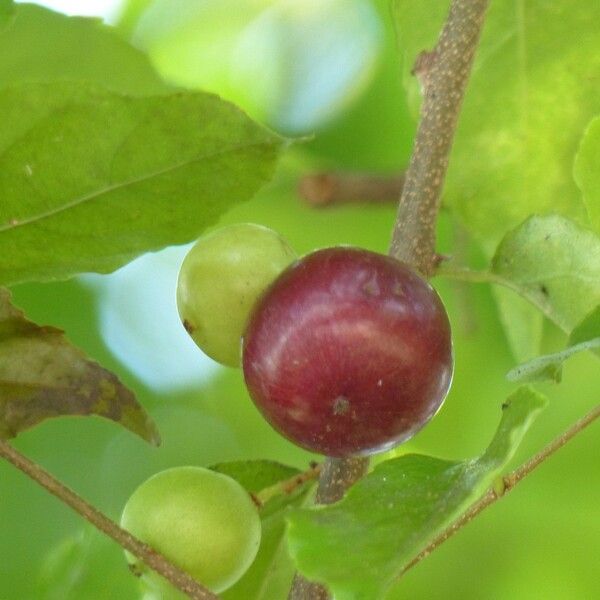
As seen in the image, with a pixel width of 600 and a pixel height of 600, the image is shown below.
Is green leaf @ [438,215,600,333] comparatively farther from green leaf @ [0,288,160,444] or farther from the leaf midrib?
green leaf @ [0,288,160,444]

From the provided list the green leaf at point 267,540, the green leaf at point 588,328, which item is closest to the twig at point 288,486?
the green leaf at point 267,540

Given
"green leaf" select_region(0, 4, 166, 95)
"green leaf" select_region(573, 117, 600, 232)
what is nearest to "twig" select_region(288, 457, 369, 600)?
"green leaf" select_region(573, 117, 600, 232)

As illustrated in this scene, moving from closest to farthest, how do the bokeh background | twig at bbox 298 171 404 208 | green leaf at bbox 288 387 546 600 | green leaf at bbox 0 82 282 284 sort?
green leaf at bbox 288 387 546 600 < green leaf at bbox 0 82 282 284 < the bokeh background < twig at bbox 298 171 404 208

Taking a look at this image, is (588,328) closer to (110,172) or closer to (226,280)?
(226,280)

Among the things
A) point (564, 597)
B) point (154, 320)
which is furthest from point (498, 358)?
point (154, 320)

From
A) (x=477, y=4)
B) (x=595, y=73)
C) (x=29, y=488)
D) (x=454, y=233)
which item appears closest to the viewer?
(x=477, y=4)

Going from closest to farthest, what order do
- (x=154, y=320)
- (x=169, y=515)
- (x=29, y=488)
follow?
(x=169, y=515) → (x=29, y=488) → (x=154, y=320)

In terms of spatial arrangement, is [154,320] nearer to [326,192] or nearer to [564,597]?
[326,192]
